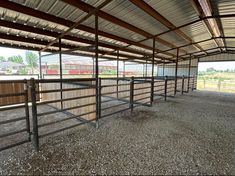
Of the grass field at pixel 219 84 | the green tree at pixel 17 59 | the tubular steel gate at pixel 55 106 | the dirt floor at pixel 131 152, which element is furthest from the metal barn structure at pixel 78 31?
the green tree at pixel 17 59

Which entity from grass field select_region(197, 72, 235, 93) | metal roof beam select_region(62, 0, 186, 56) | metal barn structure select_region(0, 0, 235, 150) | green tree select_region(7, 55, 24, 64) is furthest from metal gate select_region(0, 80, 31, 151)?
green tree select_region(7, 55, 24, 64)

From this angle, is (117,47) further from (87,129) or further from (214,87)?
(214,87)

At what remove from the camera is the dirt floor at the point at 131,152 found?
1836mm

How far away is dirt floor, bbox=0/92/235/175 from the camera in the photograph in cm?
184

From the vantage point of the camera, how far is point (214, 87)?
42.0 feet

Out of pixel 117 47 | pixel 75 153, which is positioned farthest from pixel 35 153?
pixel 117 47

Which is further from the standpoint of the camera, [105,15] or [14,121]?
[105,15]

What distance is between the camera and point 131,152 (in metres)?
2.21

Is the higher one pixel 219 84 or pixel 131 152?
pixel 219 84

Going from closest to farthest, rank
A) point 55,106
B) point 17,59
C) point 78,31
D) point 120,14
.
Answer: point 120,14
point 78,31
point 55,106
point 17,59

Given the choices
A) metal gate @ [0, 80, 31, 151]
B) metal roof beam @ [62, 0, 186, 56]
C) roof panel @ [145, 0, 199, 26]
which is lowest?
metal gate @ [0, 80, 31, 151]

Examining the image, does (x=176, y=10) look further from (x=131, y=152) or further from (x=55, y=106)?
(x=55, y=106)

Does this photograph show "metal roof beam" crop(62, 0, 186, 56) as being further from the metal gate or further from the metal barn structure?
the metal gate

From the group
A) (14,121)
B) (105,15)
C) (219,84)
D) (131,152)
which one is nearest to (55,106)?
(14,121)
